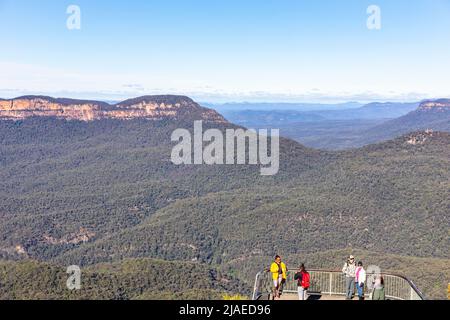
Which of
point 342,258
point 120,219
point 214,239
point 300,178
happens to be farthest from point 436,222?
point 120,219

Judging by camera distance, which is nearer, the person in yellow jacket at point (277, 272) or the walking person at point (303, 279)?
the walking person at point (303, 279)

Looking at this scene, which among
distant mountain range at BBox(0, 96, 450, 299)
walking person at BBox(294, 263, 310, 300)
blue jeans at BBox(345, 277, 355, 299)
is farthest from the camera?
distant mountain range at BBox(0, 96, 450, 299)

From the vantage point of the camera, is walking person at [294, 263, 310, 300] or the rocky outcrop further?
the rocky outcrop

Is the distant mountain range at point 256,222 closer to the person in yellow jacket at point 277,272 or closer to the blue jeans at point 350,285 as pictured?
the person in yellow jacket at point 277,272

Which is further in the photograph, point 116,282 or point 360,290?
point 116,282

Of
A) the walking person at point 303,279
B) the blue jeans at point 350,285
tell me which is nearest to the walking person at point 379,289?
the blue jeans at point 350,285

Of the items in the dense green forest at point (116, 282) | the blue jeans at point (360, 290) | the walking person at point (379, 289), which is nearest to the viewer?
the walking person at point (379, 289)

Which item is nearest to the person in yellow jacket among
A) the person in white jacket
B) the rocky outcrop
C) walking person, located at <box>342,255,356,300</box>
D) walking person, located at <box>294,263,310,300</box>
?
walking person, located at <box>294,263,310,300</box>

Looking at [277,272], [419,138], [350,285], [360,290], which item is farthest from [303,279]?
[419,138]

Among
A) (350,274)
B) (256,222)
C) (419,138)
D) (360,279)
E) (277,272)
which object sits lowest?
(256,222)

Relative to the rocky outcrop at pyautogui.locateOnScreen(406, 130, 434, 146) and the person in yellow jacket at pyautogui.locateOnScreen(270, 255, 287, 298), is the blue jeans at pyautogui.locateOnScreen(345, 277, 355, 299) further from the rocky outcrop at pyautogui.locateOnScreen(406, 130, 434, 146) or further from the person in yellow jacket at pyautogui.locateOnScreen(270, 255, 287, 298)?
the rocky outcrop at pyautogui.locateOnScreen(406, 130, 434, 146)

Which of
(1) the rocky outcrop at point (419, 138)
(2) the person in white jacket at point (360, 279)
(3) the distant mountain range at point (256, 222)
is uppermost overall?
(2) the person in white jacket at point (360, 279)

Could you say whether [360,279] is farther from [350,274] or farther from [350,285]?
[350,285]
